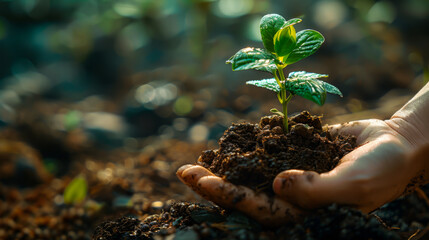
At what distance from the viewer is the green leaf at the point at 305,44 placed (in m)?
1.28

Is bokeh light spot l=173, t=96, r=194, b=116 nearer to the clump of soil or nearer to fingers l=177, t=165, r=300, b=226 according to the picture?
the clump of soil

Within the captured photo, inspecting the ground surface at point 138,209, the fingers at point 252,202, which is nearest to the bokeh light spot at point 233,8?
the ground surface at point 138,209

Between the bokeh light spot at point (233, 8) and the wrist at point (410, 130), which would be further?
the bokeh light spot at point (233, 8)

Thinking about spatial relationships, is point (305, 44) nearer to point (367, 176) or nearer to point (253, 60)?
point (253, 60)

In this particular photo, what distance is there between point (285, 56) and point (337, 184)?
1.62 ft

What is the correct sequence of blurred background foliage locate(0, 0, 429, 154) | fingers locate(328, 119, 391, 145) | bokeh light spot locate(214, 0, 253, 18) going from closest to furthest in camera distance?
fingers locate(328, 119, 391, 145), blurred background foliage locate(0, 0, 429, 154), bokeh light spot locate(214, 0, 253, 18)

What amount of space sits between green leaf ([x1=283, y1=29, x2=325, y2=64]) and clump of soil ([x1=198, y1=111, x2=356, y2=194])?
250 millimetres

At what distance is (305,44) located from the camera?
51.4 inches

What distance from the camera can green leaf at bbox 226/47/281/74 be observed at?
47.3 inches

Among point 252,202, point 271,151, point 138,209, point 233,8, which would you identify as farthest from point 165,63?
point 252,202

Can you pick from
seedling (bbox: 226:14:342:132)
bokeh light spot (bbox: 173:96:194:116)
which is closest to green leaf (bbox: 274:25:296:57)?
seedling (bbox: 226:14:342:132)

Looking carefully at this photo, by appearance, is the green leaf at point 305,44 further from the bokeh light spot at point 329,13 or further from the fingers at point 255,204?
the bokeh light spot at point 329,13

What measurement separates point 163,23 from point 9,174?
2.99 metres

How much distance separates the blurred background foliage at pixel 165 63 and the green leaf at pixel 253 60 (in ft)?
6.37
